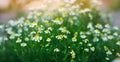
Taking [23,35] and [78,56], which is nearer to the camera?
[78,56]

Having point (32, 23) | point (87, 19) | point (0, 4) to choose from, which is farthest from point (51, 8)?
point (0, 4)

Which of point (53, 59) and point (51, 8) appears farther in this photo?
point (51, 8)

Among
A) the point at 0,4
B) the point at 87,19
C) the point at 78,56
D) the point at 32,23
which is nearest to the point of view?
the point at 78,56

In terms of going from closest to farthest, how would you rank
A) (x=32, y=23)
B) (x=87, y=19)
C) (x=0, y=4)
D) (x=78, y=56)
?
1. (x=78, y=56)
2. (x=32, y=23)
3. (x=87, y=19)
4. (x=0, y=4)

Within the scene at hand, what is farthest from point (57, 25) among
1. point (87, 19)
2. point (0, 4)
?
point (0, 4)

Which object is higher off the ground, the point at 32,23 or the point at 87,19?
the point at 32,23

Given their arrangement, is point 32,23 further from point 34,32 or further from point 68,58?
point 68,58

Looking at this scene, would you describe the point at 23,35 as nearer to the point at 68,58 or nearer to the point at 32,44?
the point at 32,44

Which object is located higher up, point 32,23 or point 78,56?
point 32,23
